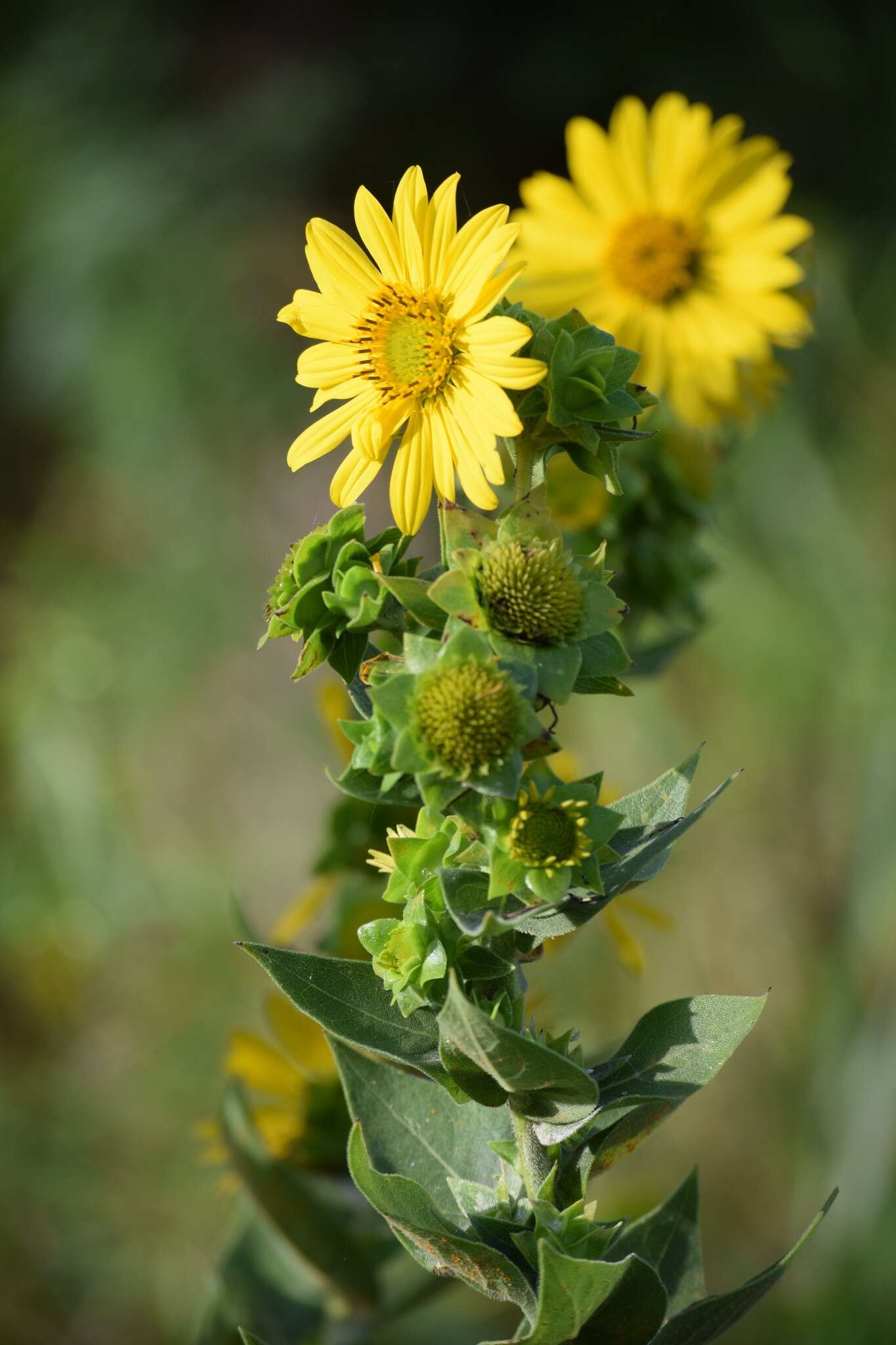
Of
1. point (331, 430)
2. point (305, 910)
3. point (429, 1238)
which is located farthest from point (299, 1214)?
point (331, 430)

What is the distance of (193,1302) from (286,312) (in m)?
3.20

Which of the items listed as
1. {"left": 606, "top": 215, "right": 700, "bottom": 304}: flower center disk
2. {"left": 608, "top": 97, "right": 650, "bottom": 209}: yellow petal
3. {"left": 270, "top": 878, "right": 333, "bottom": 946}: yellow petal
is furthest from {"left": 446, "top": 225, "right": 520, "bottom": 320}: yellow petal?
{"left": 608, "top": 97, "right": 650, "bottom": 209}: yellow petal

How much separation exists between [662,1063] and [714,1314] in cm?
23

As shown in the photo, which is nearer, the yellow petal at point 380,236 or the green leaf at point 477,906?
the green leaf at point 477,906

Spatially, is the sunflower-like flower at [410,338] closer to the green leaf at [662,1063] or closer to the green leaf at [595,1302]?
the green leaf at [662,1063]

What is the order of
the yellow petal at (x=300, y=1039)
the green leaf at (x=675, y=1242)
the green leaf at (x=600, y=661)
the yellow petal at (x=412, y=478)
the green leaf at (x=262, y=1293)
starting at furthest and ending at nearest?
the yellow petal at (x=300, y=1039)
the green leaf at (x=262, y=1293)
the green leaf at (x=675, y=1242)
the yellow petal at (x=412, y=478)
the green leaf at (x=600, y=661)

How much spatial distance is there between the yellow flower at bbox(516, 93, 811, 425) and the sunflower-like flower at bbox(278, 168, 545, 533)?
100 centimetres

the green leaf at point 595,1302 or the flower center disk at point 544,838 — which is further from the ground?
the flower center disk at point 544,838

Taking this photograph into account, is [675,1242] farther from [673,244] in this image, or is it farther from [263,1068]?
[673,244]

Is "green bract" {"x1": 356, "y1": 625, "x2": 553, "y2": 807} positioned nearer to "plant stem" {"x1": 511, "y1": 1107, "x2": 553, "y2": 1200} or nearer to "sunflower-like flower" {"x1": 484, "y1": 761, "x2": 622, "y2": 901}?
"sunflower-like flower" {"x1": 484, "y1": 761, "x2": 622, "y2": 901}

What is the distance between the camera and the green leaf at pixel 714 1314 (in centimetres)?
97

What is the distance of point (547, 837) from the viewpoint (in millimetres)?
863

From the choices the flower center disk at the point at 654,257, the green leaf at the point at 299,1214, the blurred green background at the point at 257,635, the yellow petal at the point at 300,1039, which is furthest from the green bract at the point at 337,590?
the flower center disk at the point at 654,257

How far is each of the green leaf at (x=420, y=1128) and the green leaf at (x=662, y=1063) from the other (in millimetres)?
136
